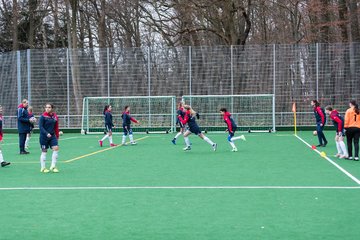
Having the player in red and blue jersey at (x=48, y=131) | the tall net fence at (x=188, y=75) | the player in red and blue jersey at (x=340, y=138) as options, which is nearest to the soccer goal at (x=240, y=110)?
the tall net fence at (x=188, y=75)

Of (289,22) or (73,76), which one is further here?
(289,22)

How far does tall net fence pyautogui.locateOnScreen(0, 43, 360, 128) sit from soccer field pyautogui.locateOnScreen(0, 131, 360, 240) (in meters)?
14.7

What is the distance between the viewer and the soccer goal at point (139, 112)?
2973 cm

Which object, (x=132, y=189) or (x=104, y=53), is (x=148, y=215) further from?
(x=104, y=53)

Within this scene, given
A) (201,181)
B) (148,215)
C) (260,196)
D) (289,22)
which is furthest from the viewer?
(289,22)

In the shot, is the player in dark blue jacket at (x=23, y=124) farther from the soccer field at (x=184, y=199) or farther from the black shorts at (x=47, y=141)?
the black shorts at (x=47, y=141)

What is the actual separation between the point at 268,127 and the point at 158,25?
13038 mm

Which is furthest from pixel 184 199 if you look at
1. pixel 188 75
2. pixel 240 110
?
pixel 188 75

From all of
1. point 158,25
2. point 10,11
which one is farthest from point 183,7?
point 10,11

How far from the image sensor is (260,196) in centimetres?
887

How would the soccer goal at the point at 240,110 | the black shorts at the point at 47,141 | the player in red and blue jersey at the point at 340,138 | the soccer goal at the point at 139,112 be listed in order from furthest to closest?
the soccer goal at the point at 139,112
the soccer goal at the point at 240,110
the player in red and blue jersey at the point at 340,138
the black shorts at the point at 47,141

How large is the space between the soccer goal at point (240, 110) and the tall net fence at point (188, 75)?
42 centimetres

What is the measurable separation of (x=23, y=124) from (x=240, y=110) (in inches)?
564

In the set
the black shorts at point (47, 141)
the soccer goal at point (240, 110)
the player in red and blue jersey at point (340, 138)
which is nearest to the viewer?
the black shorts at point (47, 141)
